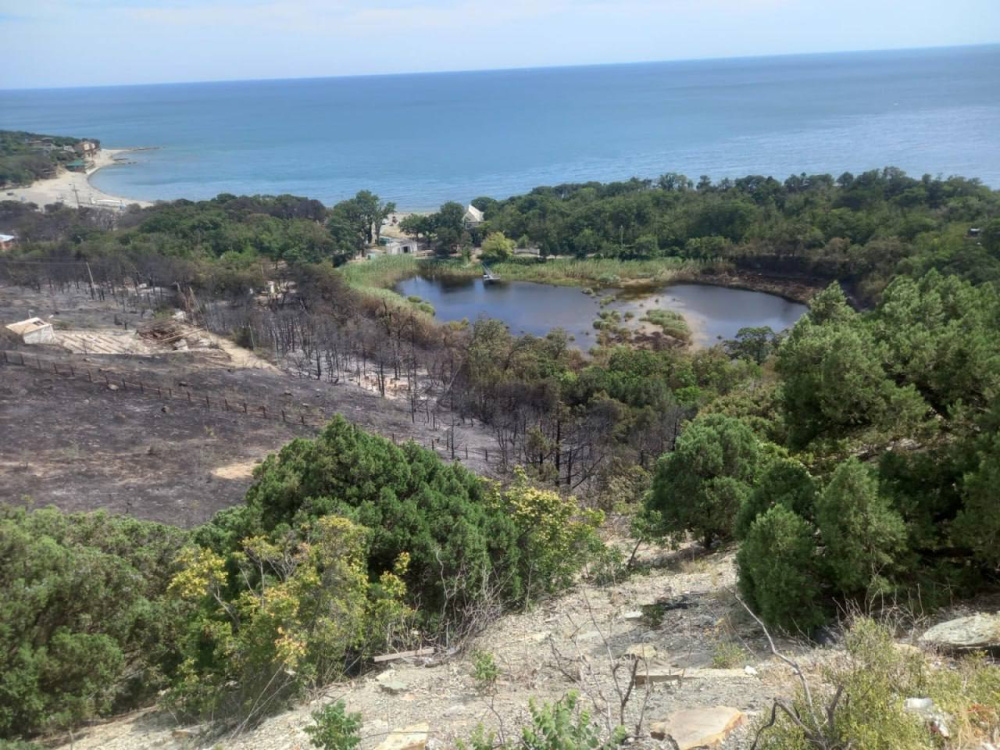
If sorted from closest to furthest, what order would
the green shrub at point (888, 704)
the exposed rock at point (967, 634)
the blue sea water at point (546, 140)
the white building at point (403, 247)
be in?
the green shrub at point (888, 704)
the exposed rock at point (967, 634)
the white building at point (403, 247)
the blue sea water at point (546, 140)

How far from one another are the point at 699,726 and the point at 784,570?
8.20ft

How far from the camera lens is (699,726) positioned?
454 centimetres

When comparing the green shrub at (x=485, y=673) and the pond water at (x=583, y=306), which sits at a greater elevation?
the green shrub at (x=485, y=673)

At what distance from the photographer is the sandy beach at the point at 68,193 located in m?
62.9

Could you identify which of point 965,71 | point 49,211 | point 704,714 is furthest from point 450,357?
point 965,71

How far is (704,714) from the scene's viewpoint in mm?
4711

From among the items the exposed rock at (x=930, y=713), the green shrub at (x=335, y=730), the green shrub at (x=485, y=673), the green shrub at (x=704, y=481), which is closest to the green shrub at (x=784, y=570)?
the exposed rock at (x=930, y=713)

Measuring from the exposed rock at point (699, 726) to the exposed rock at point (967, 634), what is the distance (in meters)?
1.92

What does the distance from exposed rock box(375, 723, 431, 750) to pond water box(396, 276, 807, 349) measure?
27.0 metres

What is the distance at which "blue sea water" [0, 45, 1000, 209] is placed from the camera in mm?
76875

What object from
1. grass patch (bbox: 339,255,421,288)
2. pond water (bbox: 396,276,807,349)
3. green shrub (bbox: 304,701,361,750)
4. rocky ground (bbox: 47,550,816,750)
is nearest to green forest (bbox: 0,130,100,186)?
grass patch (bbox: 339,255,421,288)

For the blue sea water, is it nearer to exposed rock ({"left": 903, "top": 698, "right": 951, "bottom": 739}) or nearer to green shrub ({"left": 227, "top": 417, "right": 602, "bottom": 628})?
green shrub ({"left": 227, "top": 417, "right": 602, "bottom": 628})

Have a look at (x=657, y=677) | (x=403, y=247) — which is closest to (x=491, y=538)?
(x=657, y=677)

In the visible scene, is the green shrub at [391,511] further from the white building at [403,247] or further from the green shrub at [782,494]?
the white building at [403,247]
